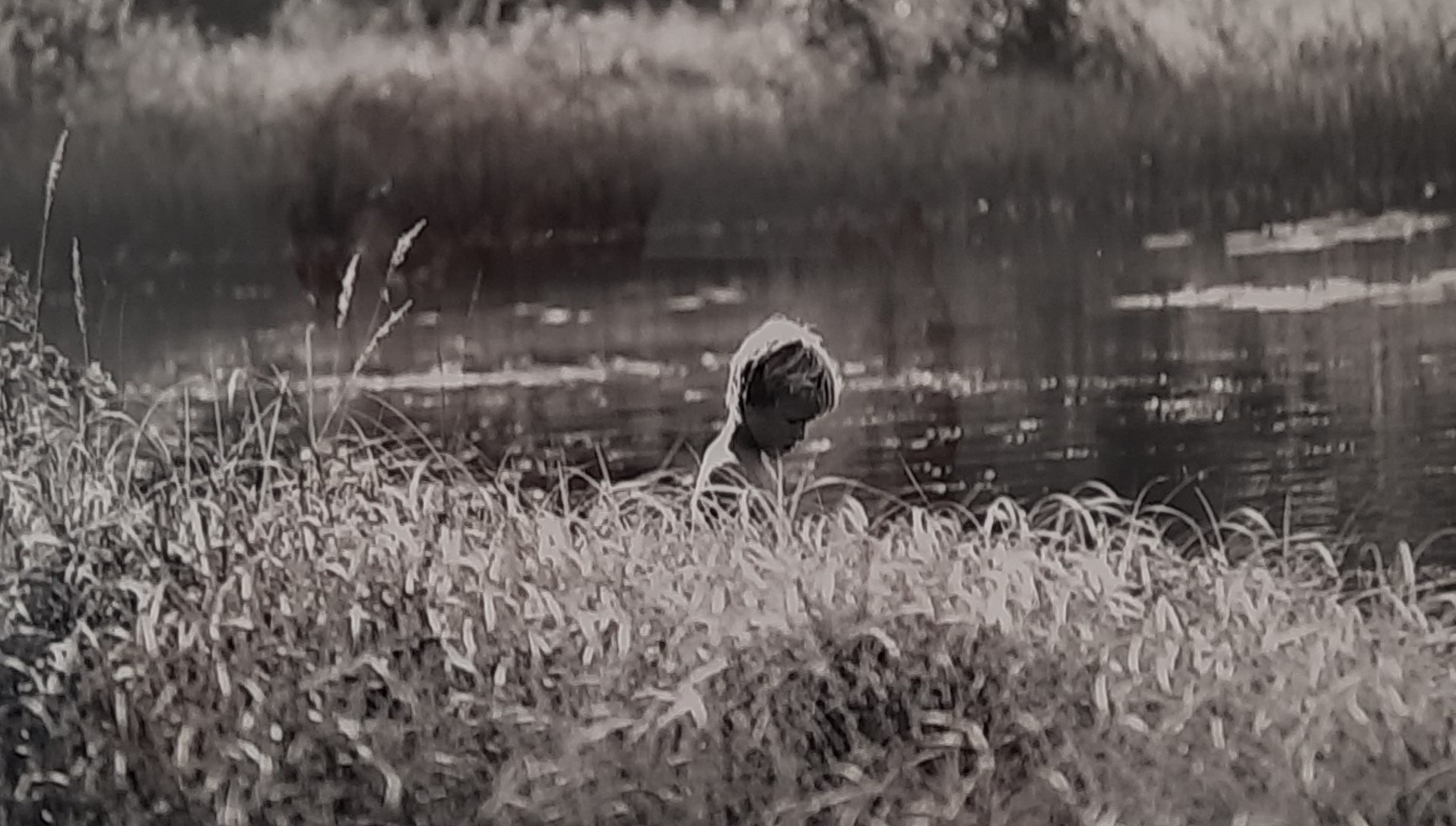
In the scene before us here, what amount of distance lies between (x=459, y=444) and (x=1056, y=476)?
0.46m

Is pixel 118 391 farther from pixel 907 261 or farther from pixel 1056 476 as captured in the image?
pixel 1056 476

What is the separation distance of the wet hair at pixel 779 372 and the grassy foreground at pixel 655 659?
0.30 ft

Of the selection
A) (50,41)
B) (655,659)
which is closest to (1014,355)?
(655,659)

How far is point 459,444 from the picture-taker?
1.01m

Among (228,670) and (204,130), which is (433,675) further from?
(204,130)

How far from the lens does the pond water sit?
3.24 feet

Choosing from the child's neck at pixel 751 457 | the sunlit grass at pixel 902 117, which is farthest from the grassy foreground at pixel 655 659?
the sunlit grass at pixel 902 117

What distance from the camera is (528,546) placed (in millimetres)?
1002

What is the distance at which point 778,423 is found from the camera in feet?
3.28

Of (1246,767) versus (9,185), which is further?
(9,185)

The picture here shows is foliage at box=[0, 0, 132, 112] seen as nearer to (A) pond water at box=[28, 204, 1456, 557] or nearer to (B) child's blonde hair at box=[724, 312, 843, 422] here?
(A) pond water at box=[28, 204, 1456, 557]

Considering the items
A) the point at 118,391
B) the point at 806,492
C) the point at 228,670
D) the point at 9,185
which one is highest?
the point at 9,185

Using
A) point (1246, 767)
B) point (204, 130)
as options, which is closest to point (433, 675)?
point (204, 130)

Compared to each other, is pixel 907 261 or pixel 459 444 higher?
pixel 907 261
